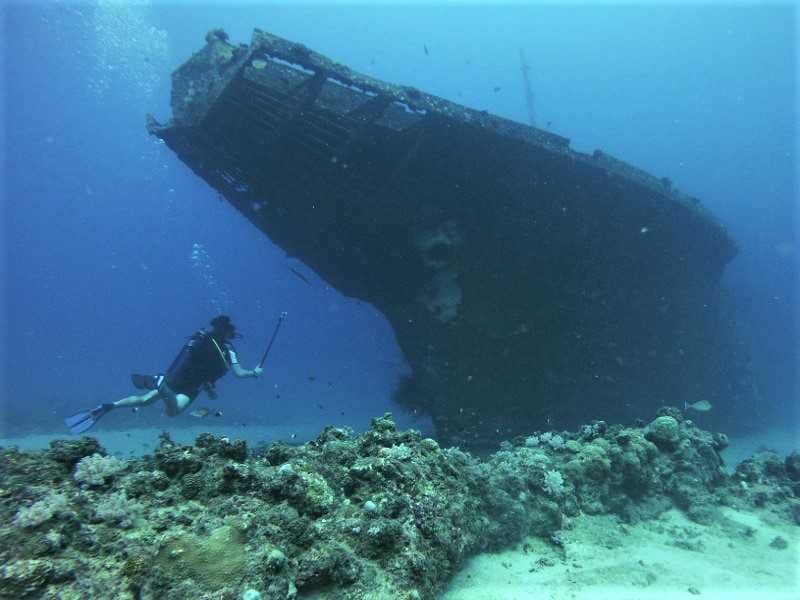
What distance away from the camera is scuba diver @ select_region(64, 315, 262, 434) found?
9.06m

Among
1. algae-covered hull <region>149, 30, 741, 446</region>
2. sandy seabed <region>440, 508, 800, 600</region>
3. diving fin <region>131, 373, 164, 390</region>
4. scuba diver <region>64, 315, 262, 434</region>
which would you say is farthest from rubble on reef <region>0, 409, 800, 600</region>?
A: algae-covered hull <region>149, 30, 741, 446</region>

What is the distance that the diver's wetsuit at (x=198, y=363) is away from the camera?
939 centimetres

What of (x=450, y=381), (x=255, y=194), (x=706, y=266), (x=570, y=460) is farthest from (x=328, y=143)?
(x=706, y=266)

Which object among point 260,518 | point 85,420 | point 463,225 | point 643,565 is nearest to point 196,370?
point 85,420

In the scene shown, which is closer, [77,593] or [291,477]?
[77,593]

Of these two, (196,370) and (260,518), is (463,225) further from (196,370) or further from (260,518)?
(260,518)

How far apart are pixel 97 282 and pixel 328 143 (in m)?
201

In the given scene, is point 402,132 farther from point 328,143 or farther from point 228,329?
point 228,329

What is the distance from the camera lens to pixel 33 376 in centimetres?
8162

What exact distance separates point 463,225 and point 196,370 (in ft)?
23.1

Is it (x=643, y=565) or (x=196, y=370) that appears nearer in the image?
(x=643, y=565)

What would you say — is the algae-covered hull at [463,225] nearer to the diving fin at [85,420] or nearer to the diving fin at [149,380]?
the diving fin at [149,380]

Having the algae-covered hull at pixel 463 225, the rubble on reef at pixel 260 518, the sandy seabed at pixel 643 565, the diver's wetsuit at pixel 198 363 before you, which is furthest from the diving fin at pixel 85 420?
the sandy seabed at pixel 643 565

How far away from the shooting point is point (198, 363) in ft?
31.1
